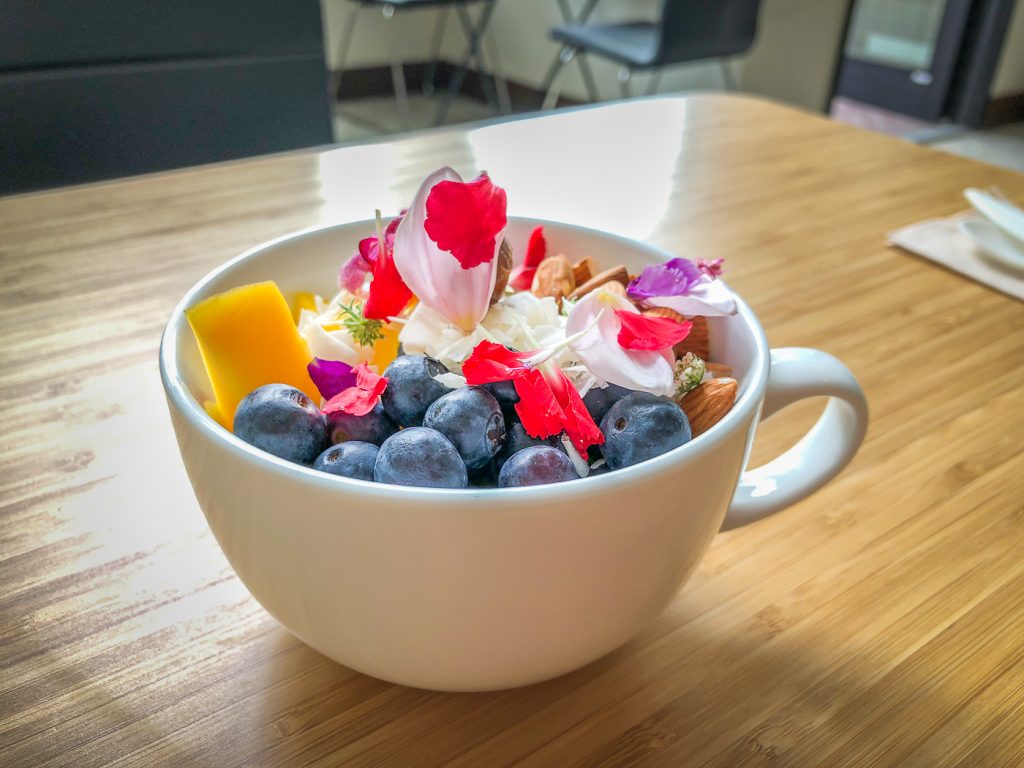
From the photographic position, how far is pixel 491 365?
0.38 m

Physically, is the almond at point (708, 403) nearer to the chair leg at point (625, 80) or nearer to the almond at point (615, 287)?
the almond at point (615, 287)

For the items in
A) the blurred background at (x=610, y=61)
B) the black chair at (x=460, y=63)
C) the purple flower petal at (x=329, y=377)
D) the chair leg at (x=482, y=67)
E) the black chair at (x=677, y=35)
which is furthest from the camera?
the chair leg at (x=482, y=67)

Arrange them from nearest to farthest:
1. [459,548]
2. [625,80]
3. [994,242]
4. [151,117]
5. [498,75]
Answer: [459,548] → [994,242] → [151,117] → [625,80] → [498,75]

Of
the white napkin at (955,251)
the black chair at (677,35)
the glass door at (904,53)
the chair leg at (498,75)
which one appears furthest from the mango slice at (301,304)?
the glass door at (904,53)

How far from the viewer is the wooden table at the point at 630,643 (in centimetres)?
40

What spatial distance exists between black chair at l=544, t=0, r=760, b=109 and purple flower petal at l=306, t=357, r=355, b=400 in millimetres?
2564

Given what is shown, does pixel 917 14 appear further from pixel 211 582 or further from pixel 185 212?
pixel 211 582

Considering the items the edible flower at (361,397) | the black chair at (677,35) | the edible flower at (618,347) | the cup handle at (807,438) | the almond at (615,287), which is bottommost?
the black chair at (677,35)

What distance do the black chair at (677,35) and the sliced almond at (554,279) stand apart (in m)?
2.43

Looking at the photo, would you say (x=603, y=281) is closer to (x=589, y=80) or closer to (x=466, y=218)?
(x=466, y=218)

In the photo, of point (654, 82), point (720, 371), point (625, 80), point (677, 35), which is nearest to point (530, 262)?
point (720, 371)

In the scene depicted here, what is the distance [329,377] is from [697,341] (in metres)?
0.19

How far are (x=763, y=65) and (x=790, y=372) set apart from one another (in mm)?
3525

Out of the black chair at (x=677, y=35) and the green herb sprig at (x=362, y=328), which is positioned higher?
the green herb sprig at (x=362, y=328)
